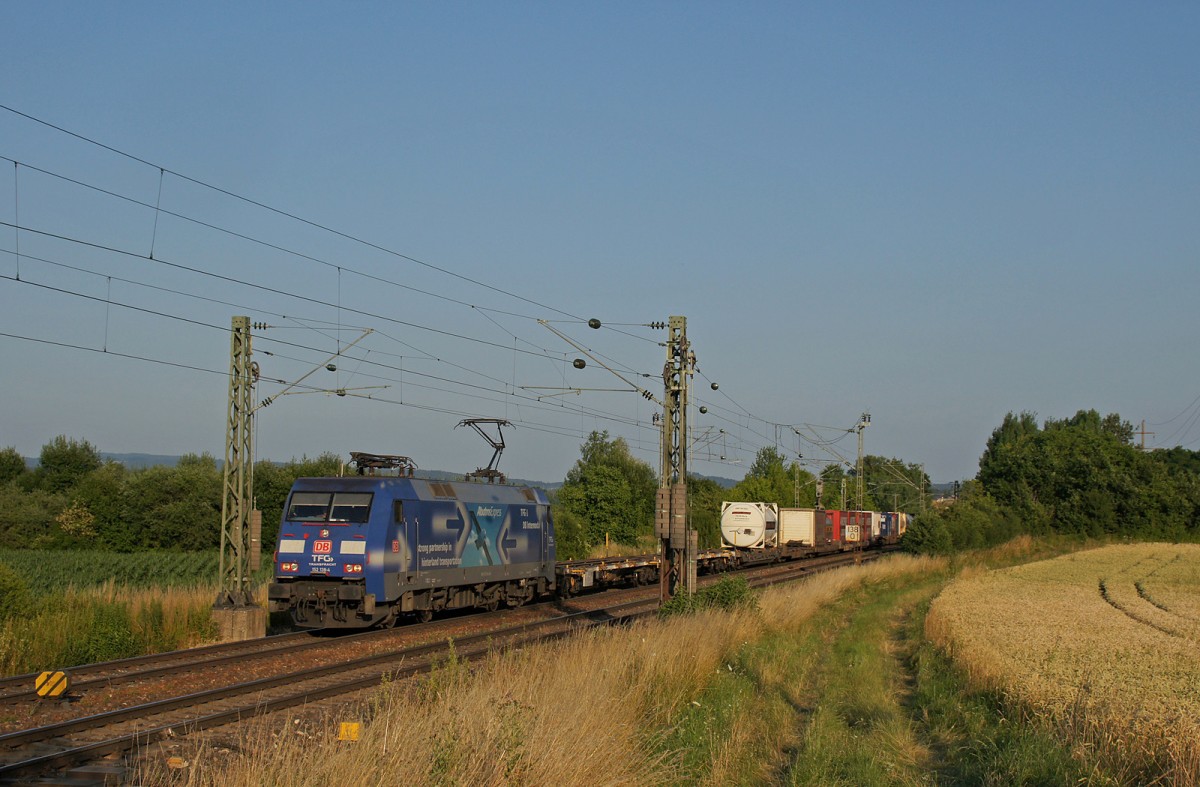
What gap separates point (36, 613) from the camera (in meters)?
19.0

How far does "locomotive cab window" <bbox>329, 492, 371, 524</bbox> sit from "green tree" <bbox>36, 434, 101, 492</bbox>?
237 feet

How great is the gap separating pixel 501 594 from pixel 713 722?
15190 millimetres

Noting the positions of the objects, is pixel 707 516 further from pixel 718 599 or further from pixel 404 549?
pixel 404 549

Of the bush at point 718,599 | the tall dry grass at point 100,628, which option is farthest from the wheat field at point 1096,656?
the tall dry grass at point 100,628

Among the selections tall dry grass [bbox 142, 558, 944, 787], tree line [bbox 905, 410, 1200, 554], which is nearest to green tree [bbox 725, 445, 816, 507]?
tree line [bbox 905, 410, 1200, 554]

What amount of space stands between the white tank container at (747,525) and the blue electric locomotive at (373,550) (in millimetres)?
24210

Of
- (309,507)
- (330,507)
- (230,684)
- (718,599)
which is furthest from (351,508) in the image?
(718,599)

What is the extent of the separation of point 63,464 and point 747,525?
6375 cm

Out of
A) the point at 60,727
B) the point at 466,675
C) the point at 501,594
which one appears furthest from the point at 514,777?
the point at 501,594

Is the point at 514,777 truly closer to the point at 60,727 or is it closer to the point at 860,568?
the point at 60,727

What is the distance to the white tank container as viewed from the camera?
47.0m

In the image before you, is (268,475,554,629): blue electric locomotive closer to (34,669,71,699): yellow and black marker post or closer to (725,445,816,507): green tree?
(34,669,71,699): yellow and black marker post

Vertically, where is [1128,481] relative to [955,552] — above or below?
above

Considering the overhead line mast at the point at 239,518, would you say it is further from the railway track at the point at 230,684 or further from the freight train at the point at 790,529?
the freight train at the point at 790,529
